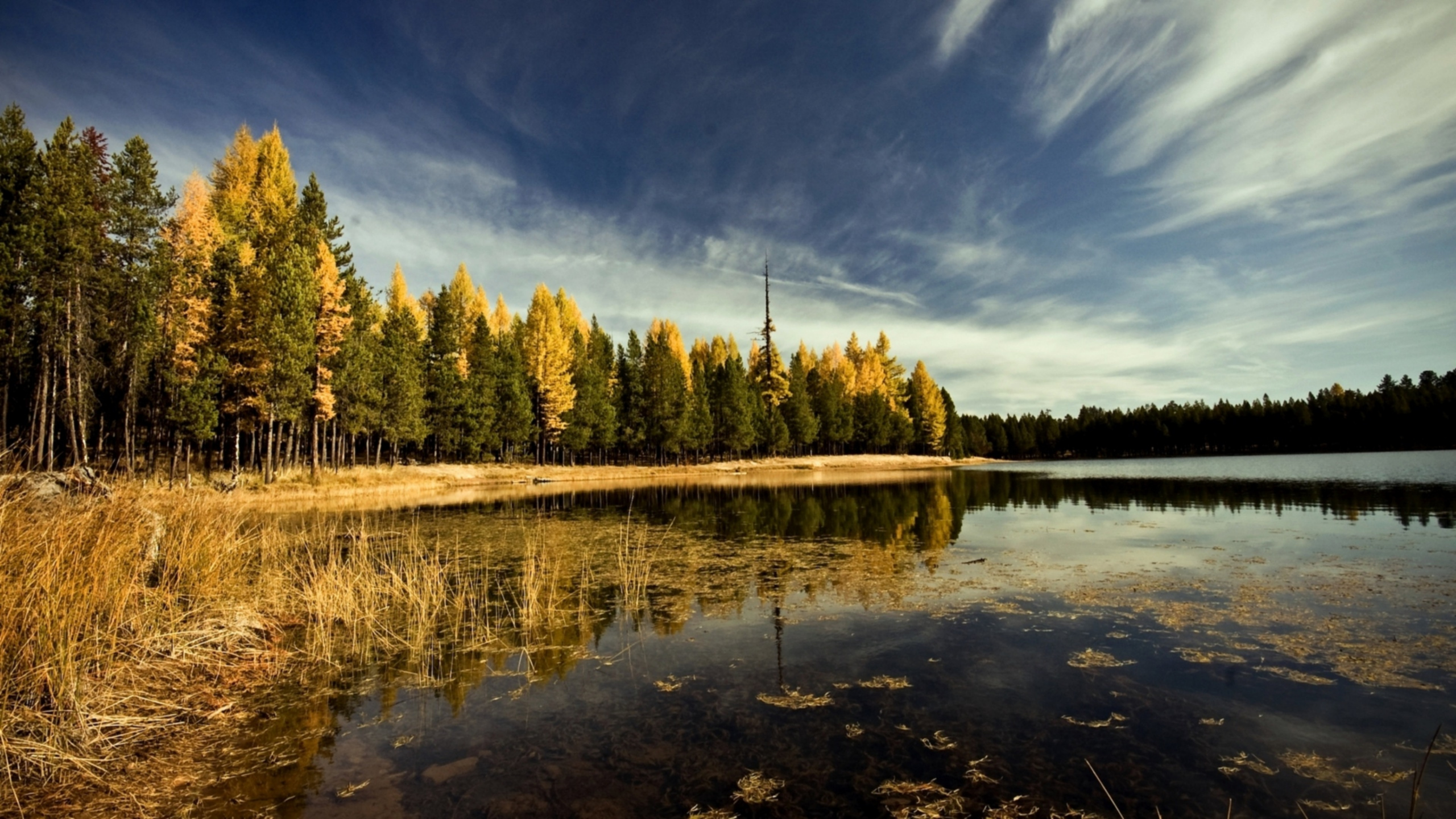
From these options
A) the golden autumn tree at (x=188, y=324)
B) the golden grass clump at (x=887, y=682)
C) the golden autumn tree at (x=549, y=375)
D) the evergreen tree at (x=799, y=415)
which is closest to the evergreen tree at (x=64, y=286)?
the golden autumn tree at (x=188, y=324)

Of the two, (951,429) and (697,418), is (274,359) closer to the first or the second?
(697,418)

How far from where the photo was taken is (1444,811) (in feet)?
11.9

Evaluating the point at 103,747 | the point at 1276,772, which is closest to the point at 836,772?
the point at 1276,772

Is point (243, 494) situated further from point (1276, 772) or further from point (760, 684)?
point (1276, 772)

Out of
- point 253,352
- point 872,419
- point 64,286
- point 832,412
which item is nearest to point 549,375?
point 253,352

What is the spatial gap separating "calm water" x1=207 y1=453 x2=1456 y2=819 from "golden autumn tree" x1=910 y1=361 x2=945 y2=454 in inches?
2637

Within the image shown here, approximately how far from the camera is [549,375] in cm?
4850

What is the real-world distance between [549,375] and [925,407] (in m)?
51.6

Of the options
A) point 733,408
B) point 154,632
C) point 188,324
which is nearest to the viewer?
point 154,632

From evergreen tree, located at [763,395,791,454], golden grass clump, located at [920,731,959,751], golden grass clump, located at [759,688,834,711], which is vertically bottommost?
golden grass clump, located at [759,688,834,711]

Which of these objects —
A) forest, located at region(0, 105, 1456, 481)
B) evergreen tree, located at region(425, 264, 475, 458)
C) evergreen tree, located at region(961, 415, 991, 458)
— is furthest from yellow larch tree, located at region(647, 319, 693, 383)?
evergreen tree, located at region(961, 415, 991, 458)

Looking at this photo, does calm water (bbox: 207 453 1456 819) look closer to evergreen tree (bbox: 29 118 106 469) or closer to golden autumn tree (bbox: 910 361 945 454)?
evergreen tree (bbox: 29 118 106 469)

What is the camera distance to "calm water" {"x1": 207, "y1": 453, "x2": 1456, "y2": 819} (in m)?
4.08

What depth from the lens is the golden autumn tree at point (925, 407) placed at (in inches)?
3115
